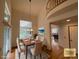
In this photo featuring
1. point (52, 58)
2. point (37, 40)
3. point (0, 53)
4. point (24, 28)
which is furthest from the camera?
point (52, 58)

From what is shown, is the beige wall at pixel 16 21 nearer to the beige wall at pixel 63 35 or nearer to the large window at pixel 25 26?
the large window at pixel 25 26

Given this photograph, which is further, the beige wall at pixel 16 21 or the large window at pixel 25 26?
the beige wall at pixel 16 21

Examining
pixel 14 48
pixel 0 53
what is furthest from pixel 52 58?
pixel 0 53

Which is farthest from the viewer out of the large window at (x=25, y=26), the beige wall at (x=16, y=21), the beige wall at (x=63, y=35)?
the beige wall at (x=63, y=35)

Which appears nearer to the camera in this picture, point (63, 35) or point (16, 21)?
point (16, 21)

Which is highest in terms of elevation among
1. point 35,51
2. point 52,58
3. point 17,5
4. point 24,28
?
point 17,5

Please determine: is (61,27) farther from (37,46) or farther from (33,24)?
(33,24)

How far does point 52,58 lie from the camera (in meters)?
5.04

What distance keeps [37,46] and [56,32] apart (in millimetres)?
4271

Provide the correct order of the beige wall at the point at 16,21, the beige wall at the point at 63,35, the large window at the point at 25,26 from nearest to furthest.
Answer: the large window at the point at 25,26 → the beige wall at the point at 16,21 → the beige wall at the point at 63,35

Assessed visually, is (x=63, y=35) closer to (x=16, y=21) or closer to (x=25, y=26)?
(x=25, y=26)

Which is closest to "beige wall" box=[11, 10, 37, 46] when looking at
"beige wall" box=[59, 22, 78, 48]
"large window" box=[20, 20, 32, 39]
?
"large window" box=[20, 20, 32, 39]

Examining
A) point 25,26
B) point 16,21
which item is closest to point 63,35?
point 25,26

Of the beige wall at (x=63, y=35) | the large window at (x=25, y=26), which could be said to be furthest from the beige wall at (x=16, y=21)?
the beige wall at (x=63, y=35)
